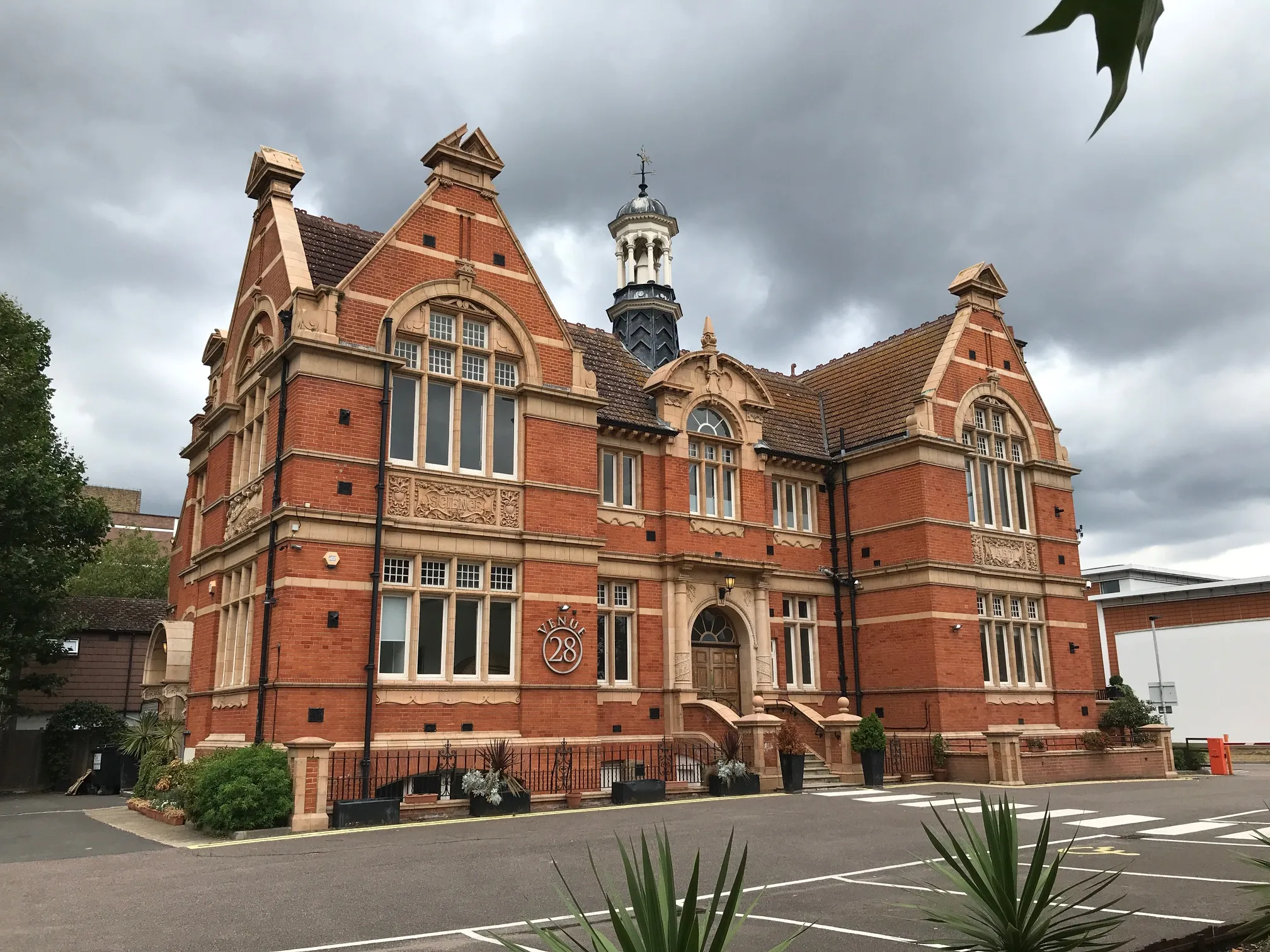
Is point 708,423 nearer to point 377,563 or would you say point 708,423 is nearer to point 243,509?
point 377,563

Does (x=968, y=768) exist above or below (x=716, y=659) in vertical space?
below

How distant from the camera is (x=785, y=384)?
32.3 meters

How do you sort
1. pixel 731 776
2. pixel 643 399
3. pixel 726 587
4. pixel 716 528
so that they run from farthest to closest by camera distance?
pixel 643 399
pixel 716 528
pixel 726 587
pixel 731 776

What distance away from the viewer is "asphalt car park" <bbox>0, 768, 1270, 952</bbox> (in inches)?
333

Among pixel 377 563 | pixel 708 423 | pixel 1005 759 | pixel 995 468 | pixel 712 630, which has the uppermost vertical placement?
pixel 708 423

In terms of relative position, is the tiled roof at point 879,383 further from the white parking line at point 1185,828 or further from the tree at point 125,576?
the tree at point 125,576

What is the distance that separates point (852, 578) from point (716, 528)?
469 cm

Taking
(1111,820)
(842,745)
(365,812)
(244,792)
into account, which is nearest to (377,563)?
(365,812)

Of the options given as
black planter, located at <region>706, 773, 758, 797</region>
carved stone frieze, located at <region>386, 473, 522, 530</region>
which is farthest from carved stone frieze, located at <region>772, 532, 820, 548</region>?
carved stone frieze, located at <region>386, 473, 522, 530</region>

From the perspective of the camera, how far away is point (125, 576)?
57.1 meters

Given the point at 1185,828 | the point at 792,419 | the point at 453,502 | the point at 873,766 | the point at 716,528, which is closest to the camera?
the point at 1185,828

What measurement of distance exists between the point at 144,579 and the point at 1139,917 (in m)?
58.9

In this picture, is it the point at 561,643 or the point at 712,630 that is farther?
the point at 712,630

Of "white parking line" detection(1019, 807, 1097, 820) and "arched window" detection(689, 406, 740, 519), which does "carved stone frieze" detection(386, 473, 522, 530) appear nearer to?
"arched window" detection(689, 406, 740, 519)
